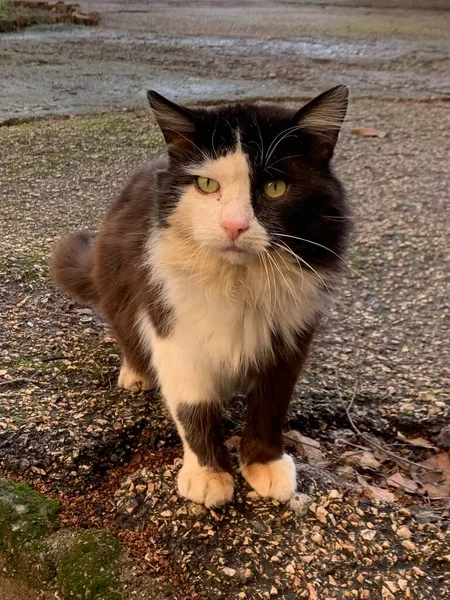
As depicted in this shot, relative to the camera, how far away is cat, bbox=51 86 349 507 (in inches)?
55.8

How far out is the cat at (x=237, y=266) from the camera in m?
1.42

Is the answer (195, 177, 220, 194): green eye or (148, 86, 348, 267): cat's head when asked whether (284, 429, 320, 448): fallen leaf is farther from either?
(195, 177, 220, 194): green eye

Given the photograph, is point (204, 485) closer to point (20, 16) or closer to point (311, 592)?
point (311, 592)

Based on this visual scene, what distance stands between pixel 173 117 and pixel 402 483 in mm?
1125

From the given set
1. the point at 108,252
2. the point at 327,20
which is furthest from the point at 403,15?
the point at 108,252

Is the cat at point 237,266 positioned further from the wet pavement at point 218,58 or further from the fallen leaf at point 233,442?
the wet pavement at point 218,58

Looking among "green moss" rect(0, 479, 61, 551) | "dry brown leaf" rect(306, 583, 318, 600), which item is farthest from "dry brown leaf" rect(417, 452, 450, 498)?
"green moss" rect(0, 479, 61, 551)

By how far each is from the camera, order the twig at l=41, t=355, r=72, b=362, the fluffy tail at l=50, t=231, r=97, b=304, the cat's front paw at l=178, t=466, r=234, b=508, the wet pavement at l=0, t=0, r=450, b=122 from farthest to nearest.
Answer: the wet pavement at l=0, t=0, r=450, b=122, the fluffy tail at l=50, t=231, r=97, b=304, the twig at l=41, t=355, r=72, b=362, the cat's front paw at l=178, t=466, r=234, b=508

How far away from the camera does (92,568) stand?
4.75ft

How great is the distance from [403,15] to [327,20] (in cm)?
135

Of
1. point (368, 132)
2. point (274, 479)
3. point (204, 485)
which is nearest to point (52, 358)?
point (204, 485)

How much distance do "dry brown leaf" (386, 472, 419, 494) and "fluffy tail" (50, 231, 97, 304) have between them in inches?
42.6

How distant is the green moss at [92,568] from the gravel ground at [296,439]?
5 centimetres

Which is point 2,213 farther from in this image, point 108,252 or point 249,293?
point 249,293
